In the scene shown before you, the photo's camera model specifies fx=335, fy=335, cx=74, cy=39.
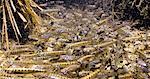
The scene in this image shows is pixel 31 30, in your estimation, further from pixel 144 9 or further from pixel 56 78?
pixel 144 9

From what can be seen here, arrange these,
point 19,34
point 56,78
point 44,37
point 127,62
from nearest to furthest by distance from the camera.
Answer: point 56,78, point 127,62, point 19,34, point 44,37

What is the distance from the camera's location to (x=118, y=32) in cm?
308

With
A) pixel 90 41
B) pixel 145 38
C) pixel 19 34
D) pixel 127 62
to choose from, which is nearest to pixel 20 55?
pixel 19 34

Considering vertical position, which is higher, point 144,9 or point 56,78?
point 144,9

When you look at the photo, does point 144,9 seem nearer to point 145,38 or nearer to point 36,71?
point 145,38

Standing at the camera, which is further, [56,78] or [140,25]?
[140,25]

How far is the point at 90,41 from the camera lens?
2889mm

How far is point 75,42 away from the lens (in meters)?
2.89

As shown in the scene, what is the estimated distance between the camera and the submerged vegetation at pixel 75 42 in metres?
2.47

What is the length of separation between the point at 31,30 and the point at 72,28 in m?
0.40

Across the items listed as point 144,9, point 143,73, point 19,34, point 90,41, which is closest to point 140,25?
point 144,9

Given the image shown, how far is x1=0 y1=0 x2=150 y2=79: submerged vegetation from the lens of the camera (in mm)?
2471

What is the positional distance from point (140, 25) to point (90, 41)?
0.63m

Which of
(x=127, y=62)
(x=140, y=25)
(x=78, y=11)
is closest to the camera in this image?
(x=127, y=62)
